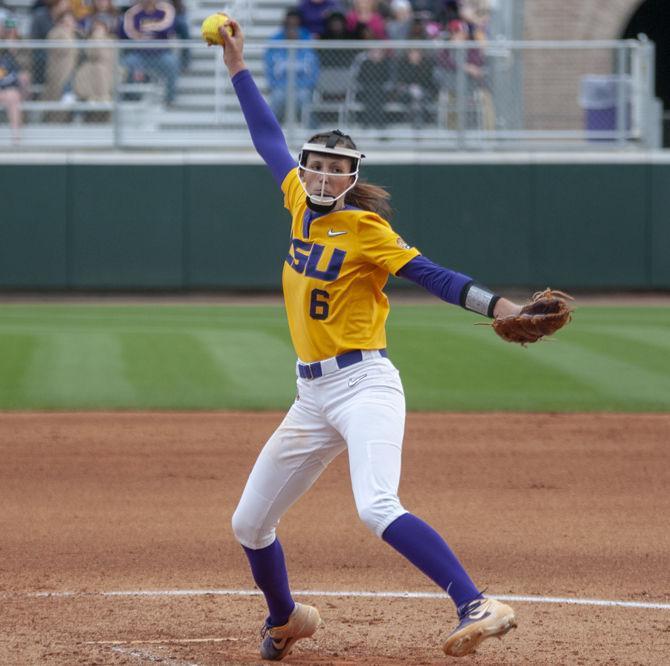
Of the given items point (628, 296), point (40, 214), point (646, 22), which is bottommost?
point (628, 296)

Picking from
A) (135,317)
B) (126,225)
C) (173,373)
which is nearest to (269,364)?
(173,373)

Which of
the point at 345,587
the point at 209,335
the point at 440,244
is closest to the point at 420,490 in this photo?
the point at 345,587

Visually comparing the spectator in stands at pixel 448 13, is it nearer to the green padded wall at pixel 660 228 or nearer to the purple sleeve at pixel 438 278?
the green padded wall at pixel 660 228

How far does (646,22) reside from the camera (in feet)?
81.5

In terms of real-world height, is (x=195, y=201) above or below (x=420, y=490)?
Answer: above

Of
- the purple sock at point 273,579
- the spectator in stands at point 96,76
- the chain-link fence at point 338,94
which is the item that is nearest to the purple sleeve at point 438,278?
the purple sock at point 273,579

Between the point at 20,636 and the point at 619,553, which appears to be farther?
the point at 619,553

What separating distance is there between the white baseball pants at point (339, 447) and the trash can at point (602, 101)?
1327 centimetres

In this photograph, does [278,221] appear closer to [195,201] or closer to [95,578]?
[195,201]

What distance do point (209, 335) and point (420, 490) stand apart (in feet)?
20.6

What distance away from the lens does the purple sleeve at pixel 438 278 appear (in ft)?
14.1

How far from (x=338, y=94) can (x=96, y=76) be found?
3188mm

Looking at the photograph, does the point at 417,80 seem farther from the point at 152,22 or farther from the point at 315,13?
the point at 152,22

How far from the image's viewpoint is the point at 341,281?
4566mm
